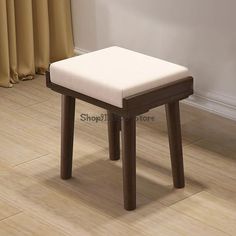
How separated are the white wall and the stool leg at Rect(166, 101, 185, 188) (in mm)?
727

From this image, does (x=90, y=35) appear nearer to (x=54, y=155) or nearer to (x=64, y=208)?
(x=54, y=155)

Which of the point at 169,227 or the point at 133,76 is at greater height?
the point at 133,76

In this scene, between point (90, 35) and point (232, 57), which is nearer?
point (232, 57)


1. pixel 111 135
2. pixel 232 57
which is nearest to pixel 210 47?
pixel 232 57

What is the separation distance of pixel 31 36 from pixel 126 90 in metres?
1.57

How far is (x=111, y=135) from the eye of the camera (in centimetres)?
281

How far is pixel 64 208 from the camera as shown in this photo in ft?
8.21

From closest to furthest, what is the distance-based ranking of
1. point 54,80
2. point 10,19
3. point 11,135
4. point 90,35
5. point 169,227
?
point 169,227 → point 54,80 → point 11,135 → point 10,19 → point 90,35

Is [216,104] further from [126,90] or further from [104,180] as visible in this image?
[126,90]

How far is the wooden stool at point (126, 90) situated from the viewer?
2.34 metres

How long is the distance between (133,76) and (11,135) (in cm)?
94

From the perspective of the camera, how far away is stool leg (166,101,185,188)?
2520mm

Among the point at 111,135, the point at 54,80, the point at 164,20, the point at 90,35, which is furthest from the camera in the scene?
the point at 90,35

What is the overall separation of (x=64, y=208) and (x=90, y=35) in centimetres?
162
